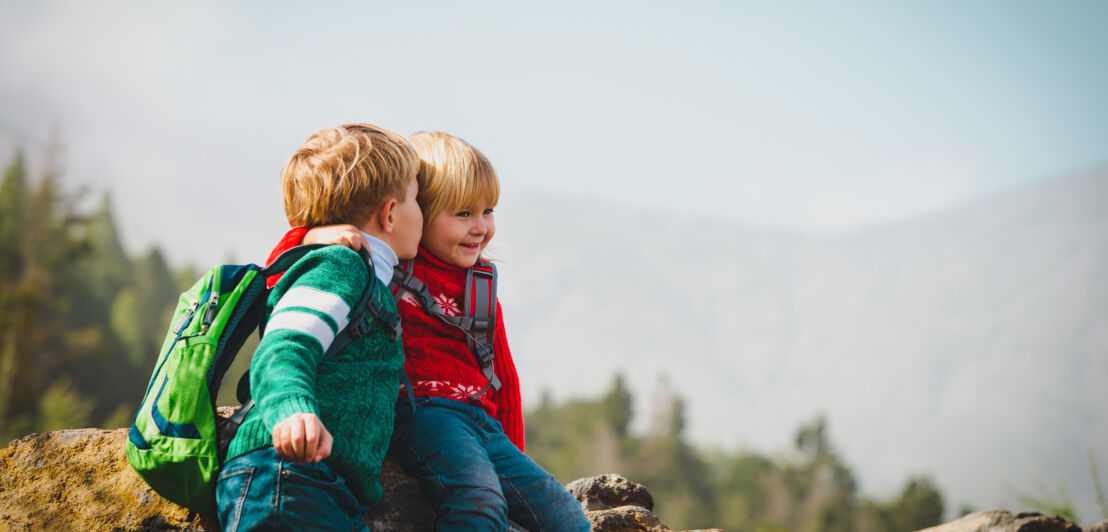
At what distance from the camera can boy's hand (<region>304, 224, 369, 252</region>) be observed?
240 centimetres

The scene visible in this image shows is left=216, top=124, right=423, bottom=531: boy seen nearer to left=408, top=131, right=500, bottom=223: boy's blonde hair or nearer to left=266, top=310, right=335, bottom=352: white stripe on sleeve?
left=266, top=310, right=335, bottom=352: white stripe on sleeve

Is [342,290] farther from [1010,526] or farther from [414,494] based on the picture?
[1010,526]

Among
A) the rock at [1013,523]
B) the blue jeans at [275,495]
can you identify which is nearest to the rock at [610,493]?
the rock at [1013,523]

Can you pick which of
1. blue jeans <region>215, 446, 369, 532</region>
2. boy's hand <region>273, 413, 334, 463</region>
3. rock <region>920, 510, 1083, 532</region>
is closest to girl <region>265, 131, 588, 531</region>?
blue jeans <region>215, 446, 369, 532</region>

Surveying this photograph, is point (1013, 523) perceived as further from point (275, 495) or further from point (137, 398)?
point (137, 398)

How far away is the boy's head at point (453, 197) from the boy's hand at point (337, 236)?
0.60m

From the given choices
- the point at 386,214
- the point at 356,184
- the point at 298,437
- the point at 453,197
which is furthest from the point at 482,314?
the point at 298,437

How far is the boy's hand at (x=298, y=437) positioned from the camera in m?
1.84

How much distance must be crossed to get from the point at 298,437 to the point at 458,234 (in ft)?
4.70

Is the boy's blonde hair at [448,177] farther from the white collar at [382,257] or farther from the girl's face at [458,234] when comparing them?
the white collar at [382,257]

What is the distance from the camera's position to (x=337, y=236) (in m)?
2.42

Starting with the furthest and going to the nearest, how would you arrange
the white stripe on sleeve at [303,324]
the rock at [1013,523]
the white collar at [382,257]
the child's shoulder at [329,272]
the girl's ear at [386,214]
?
the rock at [1013,523] → the girl's ear at [386,214] → the white collar at [382,257] → the child's shoulder at [329,272] → the white stripe on sleeve at [303,324]

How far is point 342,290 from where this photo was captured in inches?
86.9

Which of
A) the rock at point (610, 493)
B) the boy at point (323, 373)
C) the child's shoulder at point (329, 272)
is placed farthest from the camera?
the rock at point (610, 493)
